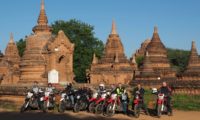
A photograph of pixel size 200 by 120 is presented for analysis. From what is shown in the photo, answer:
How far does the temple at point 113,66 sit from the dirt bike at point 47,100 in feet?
58.3

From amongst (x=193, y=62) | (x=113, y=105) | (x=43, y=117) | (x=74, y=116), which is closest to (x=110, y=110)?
(x=113, y=105)

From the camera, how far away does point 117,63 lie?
3278 cm

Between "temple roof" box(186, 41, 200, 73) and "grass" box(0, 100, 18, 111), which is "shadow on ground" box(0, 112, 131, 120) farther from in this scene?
"temple roof" box(186, 41, 200, 73)

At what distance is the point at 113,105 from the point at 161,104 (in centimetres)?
167

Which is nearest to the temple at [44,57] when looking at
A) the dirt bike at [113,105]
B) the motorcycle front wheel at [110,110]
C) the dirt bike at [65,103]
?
the dirt bike at [65,103]

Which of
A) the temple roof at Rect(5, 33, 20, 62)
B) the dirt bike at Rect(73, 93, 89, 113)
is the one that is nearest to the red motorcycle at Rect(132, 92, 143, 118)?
the dirt bike at Rect(73, 93, 89, 113)

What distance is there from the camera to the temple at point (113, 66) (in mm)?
32469

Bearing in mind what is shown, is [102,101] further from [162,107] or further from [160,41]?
[160,41]

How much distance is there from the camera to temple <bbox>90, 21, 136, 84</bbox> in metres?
32.5

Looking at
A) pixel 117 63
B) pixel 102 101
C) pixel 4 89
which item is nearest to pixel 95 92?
pixel 102 101

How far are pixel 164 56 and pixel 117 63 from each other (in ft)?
13.9

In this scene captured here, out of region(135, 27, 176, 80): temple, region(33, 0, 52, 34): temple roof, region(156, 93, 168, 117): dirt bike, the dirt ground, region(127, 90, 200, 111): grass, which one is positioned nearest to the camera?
the dirt ground

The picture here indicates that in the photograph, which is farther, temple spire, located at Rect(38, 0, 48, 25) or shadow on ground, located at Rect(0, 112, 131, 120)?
temple spire, located at Rect(38, 0, 48, 25)

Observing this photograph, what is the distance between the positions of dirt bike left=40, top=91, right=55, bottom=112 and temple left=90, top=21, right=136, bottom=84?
17764 mm
